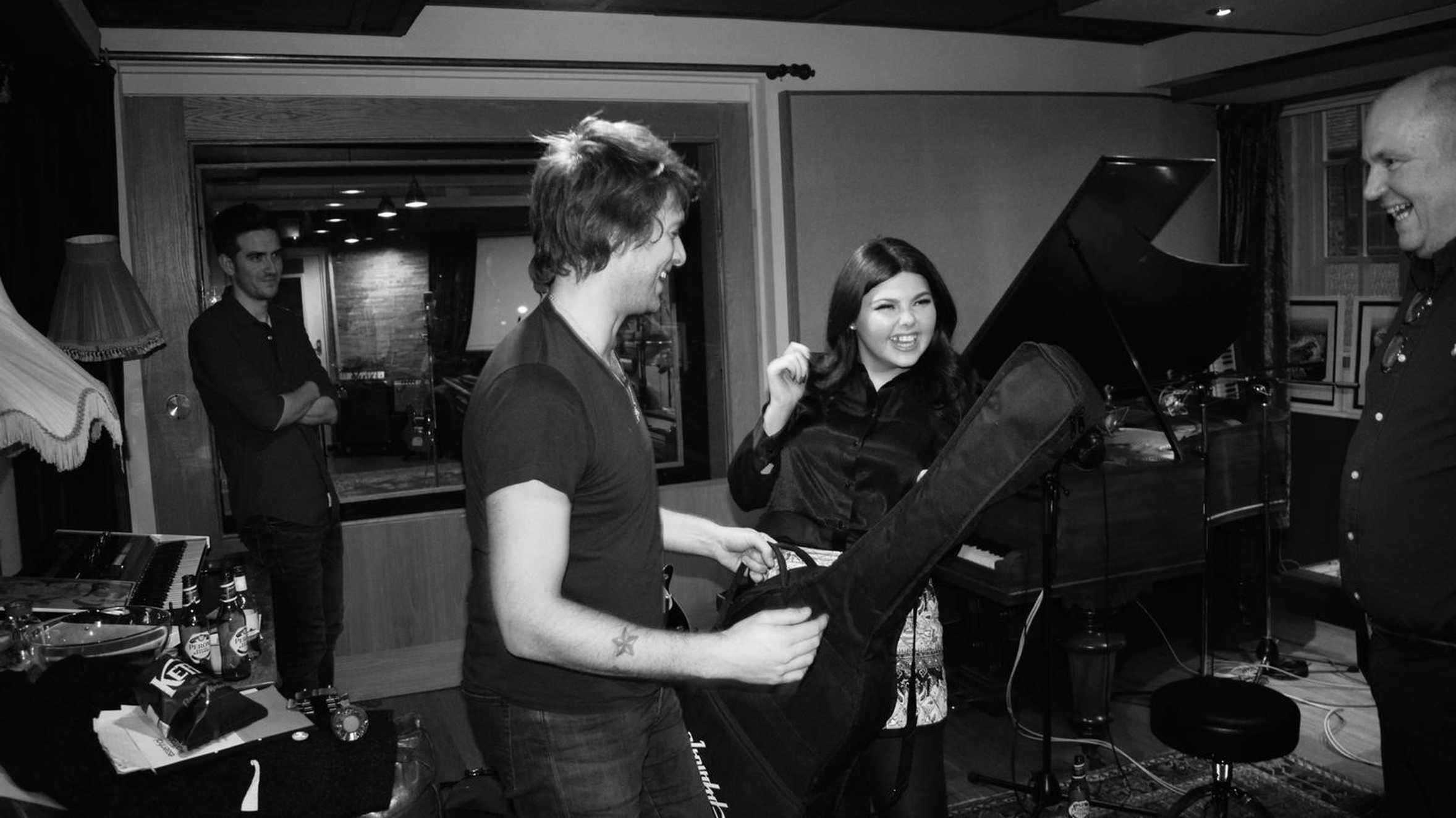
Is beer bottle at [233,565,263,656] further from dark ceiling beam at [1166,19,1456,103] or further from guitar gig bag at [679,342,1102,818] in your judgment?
dark ceiling beam at [1166,19,1456,103]

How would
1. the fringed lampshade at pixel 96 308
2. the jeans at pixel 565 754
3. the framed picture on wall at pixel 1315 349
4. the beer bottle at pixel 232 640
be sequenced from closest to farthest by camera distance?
the jeans at pixel 565 754 → the beer bottle at pixel 232 640 → the fringed lampshade at pixel 96 308 → the framed picture on wall at pixel 1315 349

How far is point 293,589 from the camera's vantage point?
3.17 meters

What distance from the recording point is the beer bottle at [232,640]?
202 cm

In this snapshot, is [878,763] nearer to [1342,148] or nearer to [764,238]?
[764,238]

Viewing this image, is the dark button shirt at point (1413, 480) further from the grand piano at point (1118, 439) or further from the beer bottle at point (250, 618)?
the beer bottle at point (250, 618)

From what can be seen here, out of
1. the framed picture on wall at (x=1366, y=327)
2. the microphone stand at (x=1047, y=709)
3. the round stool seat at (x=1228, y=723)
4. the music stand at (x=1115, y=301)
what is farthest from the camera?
the framed picture on wall at (x=1366, y=327)

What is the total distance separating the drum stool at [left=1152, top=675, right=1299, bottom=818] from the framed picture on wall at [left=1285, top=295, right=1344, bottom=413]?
2633 mm

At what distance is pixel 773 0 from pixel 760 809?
328 centimetres

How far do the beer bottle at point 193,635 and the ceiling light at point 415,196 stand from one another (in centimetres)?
231

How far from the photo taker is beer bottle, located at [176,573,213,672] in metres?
1.93

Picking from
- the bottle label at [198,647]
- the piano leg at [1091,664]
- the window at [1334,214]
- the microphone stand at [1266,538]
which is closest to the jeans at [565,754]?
the bottle label at [198,647]

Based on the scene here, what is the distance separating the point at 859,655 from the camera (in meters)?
1.52

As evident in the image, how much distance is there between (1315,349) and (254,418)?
4453 mm

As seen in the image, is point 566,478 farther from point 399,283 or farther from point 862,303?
point 399,283
